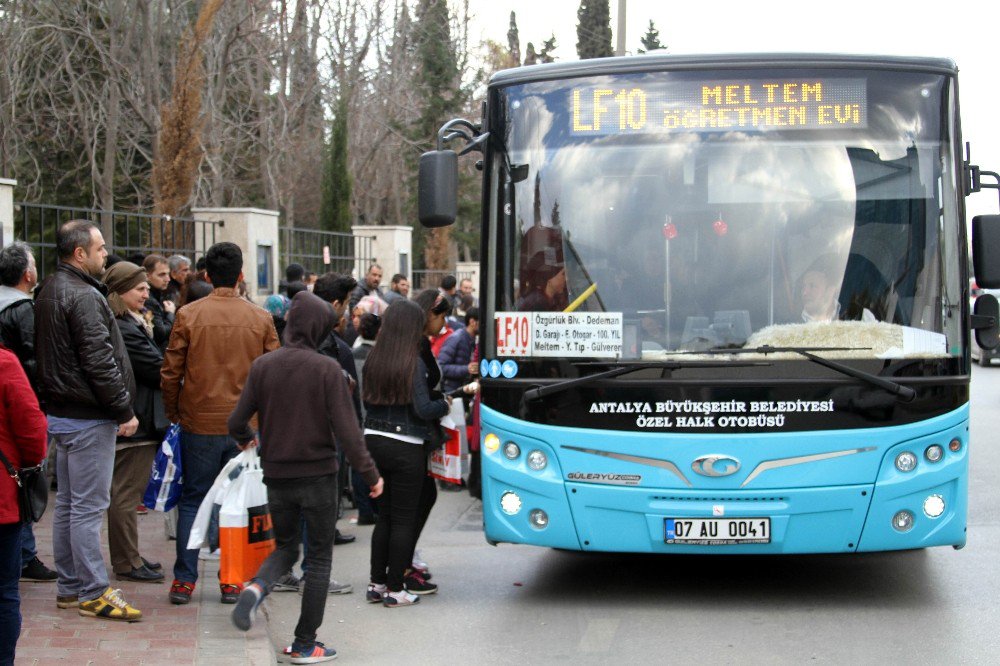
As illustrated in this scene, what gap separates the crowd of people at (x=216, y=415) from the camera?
252 inches

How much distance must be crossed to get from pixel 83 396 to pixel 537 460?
8.04 ft

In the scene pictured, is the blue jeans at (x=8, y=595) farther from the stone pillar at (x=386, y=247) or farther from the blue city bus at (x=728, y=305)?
the stone pillar at (x=386, y=247)

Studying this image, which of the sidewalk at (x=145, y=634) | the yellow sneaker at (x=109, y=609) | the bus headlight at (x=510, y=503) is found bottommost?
the sidewalk at (x=145, y=634)

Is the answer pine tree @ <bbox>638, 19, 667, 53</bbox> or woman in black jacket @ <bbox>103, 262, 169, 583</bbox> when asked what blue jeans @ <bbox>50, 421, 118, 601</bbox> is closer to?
woman in black jacket @ <bbox>103, 262, 169, 583</bbox>

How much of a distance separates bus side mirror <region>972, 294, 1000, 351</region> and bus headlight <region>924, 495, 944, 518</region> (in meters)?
1.11

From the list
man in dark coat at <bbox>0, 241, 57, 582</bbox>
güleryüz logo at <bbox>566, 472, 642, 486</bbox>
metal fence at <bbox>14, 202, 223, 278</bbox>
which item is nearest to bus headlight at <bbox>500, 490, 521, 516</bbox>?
güleryüz logo at <bbox>566, 472, 642, 486</bbox>

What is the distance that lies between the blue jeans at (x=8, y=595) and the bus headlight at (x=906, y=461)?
4465 mm

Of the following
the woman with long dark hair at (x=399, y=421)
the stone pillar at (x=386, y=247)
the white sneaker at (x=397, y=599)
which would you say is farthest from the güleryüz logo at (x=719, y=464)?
the stone pillar at (x=386, y=247)

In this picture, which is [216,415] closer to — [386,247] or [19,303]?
[19,303]

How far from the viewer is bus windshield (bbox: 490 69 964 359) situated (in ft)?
23.9

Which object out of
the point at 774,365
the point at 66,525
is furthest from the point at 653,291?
the point at 66,525

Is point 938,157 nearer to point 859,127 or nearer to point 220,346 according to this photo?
point 859,127

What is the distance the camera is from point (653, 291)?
7383mm

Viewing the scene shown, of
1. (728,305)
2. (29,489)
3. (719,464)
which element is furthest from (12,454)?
(728,305)
